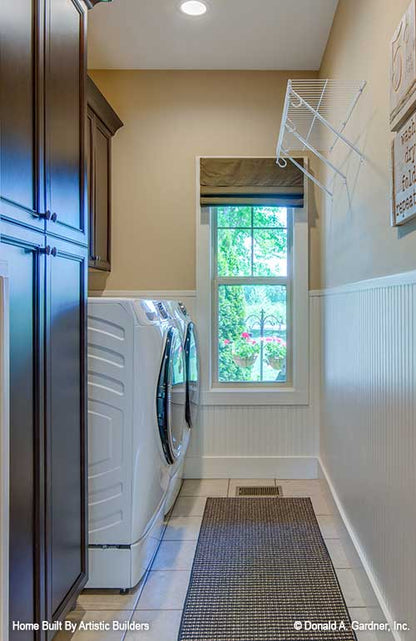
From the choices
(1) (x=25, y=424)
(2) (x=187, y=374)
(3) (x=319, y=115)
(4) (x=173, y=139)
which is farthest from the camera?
(4) (x=173, y=139)

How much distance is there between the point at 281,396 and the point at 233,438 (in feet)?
1.44

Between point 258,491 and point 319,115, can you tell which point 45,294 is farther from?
point 258,491

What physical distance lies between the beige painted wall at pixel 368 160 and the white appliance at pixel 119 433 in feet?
3.10

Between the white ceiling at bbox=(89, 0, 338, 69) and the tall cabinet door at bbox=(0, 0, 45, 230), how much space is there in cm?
150

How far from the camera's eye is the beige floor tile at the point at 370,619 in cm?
156

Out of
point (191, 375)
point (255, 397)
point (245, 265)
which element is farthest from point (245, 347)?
point (191, 375)

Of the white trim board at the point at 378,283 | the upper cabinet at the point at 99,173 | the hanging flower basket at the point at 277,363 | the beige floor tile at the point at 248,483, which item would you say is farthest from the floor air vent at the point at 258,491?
the upper cabinet at the point at 99,173

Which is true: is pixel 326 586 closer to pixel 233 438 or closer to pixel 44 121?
pixel 233 438

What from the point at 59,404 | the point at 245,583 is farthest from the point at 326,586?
the point at 59,404

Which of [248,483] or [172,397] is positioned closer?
[172,397]

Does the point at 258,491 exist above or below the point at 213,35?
below

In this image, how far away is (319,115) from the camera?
7.10 feet

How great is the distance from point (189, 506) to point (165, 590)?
0.85 meters

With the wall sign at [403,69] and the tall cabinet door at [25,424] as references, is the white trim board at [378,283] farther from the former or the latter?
the tall cabinet door at [25,424]
